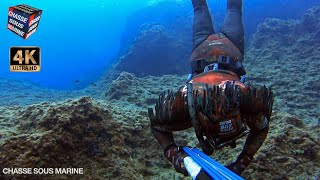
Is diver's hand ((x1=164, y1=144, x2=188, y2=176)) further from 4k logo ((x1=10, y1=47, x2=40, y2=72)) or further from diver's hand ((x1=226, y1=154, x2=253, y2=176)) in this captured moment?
4k logo ((x1=10, y1=47, x2=40, y2=72))

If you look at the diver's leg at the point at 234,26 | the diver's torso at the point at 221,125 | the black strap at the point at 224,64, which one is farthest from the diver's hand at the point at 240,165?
the diver's leg at the point at 234,26

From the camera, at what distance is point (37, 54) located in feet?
14.9

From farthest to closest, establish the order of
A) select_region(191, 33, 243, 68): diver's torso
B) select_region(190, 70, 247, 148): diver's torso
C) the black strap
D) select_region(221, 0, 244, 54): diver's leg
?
Answer: select_region(221, 0, 244, 54): diver's leg → select_region(191, 33, 243, 68): diver's torso → the black strap → select_region(190, 70, 247, 148): diver's torso

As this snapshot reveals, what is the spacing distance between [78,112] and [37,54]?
1925 mm

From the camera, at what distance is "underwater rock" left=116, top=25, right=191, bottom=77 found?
55.8 ft

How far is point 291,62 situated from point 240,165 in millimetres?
8002

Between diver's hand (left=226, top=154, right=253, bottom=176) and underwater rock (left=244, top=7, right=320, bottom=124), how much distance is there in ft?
13.6

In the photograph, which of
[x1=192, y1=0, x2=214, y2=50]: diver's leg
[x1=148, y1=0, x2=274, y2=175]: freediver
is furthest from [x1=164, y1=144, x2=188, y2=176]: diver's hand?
[x1=192, y1=0, x2=214, y2=50]: diver's leg

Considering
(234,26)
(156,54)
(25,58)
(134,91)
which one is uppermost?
(234,26)

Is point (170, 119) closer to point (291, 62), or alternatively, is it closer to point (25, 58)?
point (25, 58)

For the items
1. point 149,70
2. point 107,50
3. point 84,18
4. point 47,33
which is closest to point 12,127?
point 149,70

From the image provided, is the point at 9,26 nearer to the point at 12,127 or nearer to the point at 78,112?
the point at 12,127

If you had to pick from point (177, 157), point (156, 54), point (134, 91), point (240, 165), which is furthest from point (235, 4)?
point (156, 54)

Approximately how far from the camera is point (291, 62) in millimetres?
9305
